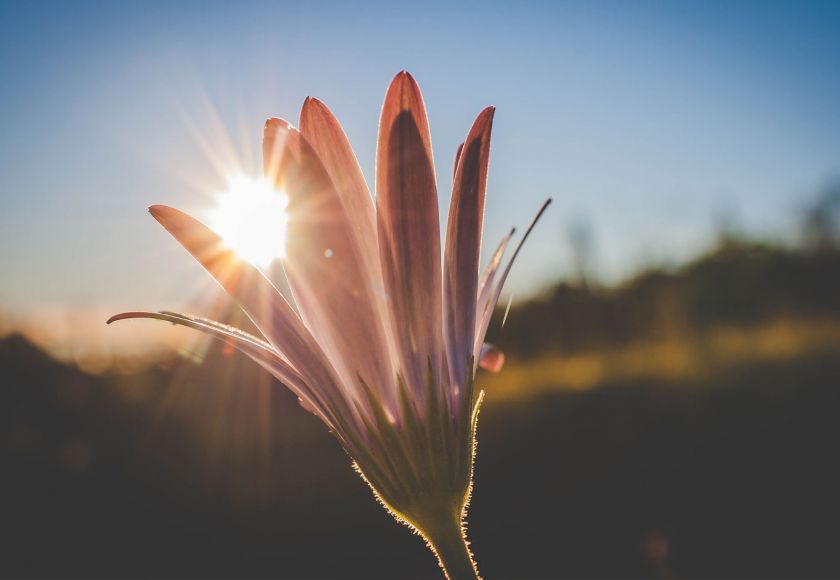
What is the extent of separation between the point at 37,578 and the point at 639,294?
30.0 feet

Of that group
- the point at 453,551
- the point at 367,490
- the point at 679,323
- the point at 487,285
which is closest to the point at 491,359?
the point at 487,285

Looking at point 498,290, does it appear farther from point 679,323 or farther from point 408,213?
point 679,323

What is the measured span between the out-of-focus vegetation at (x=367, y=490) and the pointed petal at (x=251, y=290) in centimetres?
337

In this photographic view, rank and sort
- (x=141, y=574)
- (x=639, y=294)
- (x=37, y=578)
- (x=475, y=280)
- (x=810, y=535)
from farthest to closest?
(x=639, y=294), (x=810, y=535), (x=141, y=574), (x=37, y=578), (x=475, y=280)

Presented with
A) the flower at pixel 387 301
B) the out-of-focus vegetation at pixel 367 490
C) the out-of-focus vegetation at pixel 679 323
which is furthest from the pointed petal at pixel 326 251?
the out-of-focus vegetation at pixel 679 323

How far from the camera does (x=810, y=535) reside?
474cm

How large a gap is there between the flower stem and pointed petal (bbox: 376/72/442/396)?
139mm

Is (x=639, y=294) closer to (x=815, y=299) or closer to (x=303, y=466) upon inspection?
(x=815, y=299)

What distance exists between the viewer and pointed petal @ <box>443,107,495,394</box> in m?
0.40

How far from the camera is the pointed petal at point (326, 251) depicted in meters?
0.38

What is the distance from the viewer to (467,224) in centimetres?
40

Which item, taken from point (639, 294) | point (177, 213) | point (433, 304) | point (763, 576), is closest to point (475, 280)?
point (433, 304)

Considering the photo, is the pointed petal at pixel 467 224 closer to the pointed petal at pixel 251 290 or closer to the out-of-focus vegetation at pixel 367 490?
the pointed petal at pixel 251 290

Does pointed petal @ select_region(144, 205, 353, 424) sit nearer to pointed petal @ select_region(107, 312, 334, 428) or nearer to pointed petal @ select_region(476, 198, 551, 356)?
pointed petal @ select_region(107, 312, 334, 428)
